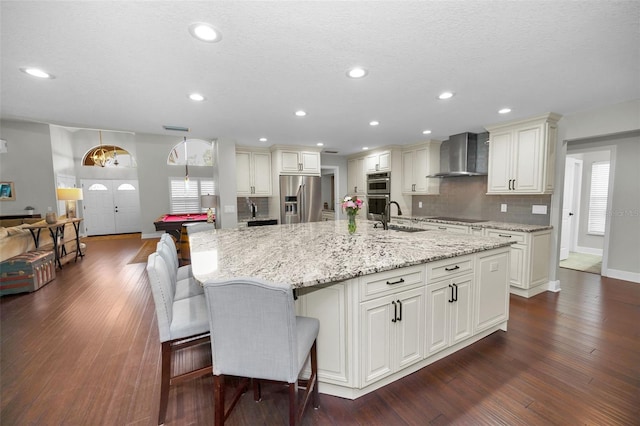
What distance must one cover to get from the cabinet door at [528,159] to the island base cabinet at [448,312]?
2179 millimetres

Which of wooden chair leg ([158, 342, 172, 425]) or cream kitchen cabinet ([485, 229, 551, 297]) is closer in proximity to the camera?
wooden chair leg ([158, 342, 172, 425])

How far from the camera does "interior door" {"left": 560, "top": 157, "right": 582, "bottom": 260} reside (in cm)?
510

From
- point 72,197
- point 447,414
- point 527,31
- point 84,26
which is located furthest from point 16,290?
point 527,31

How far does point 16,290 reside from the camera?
354cm

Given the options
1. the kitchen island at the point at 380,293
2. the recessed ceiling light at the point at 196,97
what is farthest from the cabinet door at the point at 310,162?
the kitchen island at the point at 380,293

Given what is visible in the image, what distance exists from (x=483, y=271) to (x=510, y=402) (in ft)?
3.11

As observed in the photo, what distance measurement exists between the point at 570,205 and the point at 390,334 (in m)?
5.94

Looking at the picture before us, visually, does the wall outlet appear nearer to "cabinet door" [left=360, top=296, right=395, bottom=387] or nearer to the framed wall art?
"cabinet door" [left=360, top=296, right=395, bottom=387]

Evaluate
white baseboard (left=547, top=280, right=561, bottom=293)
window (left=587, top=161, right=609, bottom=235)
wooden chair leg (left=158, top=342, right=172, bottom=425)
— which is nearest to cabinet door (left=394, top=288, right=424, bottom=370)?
wooden chair leg (left=158, top=342, right=172, bottom=425)

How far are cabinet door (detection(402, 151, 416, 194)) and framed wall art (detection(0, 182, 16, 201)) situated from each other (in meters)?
7.54

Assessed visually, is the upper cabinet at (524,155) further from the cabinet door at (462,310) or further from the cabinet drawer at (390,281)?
the cabinet drawer at (390,281)

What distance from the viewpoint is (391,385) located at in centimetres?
187

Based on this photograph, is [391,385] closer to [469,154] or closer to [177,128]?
[469,154]

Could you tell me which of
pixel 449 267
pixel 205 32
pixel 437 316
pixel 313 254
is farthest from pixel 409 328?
pixel 205 32
